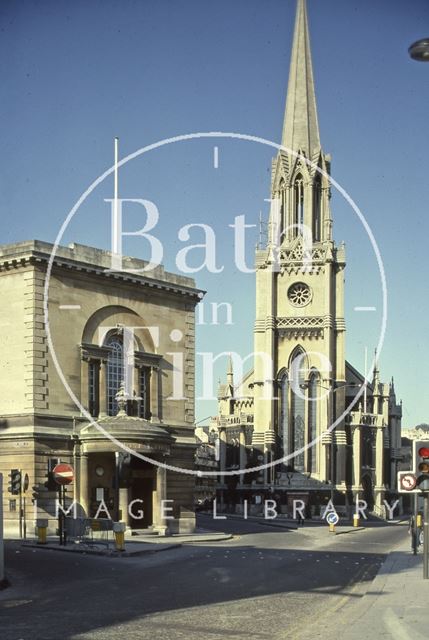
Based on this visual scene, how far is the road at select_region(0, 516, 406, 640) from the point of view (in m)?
16.2

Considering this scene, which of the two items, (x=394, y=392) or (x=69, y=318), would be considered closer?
(x=69, y=318)

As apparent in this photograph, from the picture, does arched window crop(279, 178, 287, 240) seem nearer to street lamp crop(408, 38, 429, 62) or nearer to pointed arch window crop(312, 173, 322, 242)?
pointed arch window crop(312, 173, 322, 242)

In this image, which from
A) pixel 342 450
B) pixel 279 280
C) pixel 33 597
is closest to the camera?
pixel 33 597

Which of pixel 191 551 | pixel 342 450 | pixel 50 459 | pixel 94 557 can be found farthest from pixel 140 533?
pixel 342 450

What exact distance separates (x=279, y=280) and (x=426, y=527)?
285 feet

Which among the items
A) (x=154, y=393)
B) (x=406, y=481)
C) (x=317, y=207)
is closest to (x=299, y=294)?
(x=317, y=207)

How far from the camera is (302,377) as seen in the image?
344 ft

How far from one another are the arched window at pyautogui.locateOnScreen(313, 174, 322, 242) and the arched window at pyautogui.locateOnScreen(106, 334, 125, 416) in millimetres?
63602

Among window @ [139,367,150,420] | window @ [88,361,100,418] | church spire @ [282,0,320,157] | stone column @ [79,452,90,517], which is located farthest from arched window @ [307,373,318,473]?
stone column @ [79,452,90,517]

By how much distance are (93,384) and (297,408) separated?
57441 millimetres

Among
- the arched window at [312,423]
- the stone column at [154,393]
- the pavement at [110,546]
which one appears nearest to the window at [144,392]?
the stone column at [154,393]

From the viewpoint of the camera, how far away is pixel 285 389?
10512 centimetres

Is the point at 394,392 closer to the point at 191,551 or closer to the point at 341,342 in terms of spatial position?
the point at 341,342

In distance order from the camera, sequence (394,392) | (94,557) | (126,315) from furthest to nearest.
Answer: (394,392), (126,315), (94,557)
